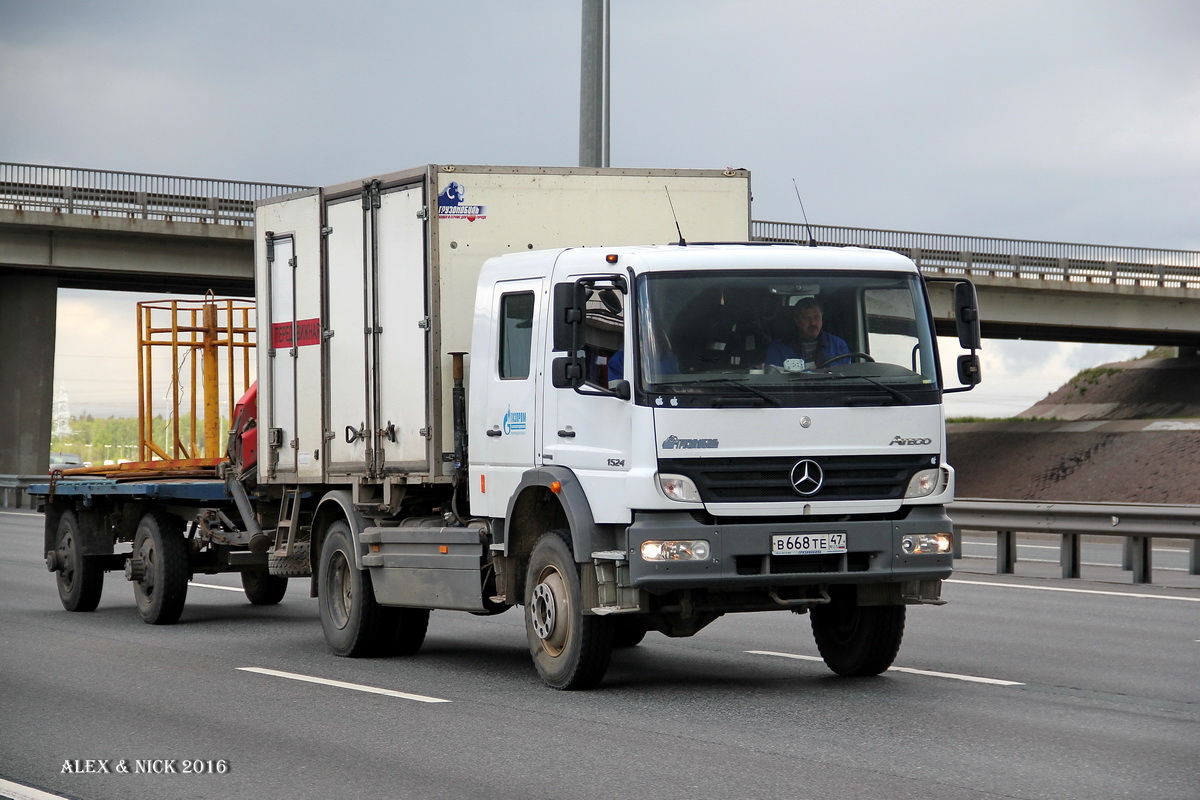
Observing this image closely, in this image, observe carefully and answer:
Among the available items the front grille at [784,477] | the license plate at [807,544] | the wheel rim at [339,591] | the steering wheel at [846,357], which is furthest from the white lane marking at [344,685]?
the steering wheel at [846,357]

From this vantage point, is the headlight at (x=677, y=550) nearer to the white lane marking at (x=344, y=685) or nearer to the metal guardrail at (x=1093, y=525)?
the white lane marking at (x=344, y=685)

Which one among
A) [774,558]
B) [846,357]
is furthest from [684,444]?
[846,357]

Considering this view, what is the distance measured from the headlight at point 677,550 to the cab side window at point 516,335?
1.61 m

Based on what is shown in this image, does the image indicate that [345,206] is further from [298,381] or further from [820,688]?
[820,688]

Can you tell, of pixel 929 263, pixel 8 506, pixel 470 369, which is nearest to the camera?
pixel 470 369

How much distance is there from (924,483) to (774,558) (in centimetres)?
103

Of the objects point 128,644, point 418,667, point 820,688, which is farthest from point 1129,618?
point 128,644

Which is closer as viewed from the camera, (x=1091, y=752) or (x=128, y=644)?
(x=1091, y=752)

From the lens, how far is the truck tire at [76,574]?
1564cm

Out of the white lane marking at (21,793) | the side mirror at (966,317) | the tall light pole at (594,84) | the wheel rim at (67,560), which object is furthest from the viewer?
the tall light pole at (594,84)

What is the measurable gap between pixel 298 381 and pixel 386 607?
214 cm

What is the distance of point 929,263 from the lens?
49.5 metres

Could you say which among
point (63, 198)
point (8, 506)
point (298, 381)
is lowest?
point (8, 506)

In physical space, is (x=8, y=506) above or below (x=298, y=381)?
below
